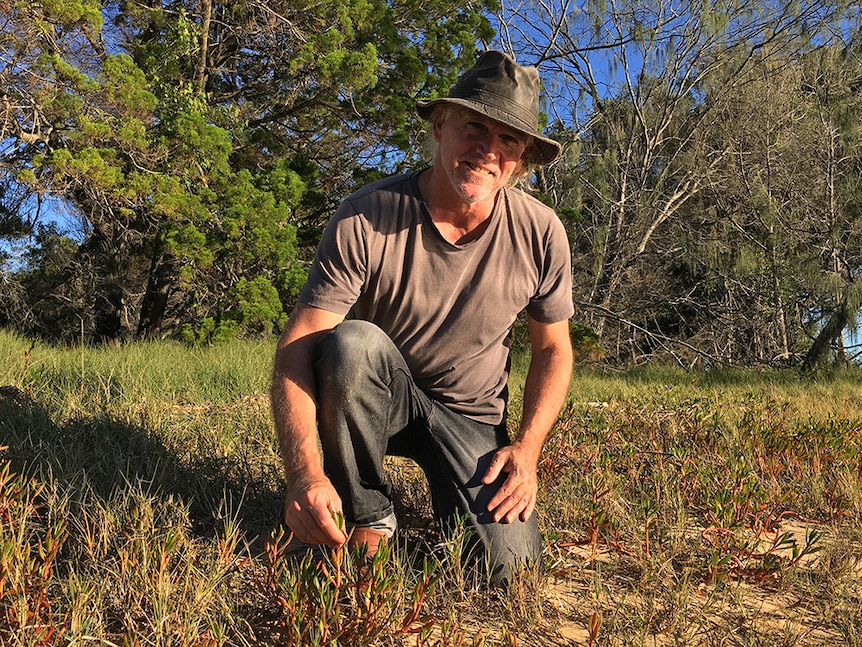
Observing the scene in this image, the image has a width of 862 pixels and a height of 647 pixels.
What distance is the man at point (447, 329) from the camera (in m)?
2.60

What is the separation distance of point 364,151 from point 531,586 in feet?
39.3

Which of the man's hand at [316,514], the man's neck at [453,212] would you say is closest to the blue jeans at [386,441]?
the man's hand at [316,514]

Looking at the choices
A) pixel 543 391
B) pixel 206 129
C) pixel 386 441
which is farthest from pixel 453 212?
pixel 206 129

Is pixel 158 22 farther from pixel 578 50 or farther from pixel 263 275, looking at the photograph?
pixel 578 50

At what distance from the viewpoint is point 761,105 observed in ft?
49.1

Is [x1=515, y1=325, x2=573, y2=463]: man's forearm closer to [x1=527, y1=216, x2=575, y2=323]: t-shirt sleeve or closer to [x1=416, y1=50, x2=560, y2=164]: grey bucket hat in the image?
[x1=527, y1=216, x2=575, y2=323]: t-shirt sleeve

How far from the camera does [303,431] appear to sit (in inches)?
94.0

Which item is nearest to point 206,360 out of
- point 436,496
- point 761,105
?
point 436,496

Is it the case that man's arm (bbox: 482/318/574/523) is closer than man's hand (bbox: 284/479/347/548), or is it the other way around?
man's hand (bbox: 284/479/347/548)

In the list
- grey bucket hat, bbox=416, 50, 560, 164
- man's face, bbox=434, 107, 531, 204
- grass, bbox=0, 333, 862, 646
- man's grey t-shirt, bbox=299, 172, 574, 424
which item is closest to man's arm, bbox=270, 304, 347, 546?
grass, bbox=0, 333, 862, 646

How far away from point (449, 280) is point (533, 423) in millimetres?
623

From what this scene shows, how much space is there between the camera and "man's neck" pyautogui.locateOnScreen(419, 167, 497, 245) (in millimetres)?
2918

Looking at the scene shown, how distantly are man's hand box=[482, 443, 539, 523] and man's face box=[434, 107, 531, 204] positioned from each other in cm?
93

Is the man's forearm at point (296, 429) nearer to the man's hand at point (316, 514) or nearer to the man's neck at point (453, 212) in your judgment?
the man's hand at point (316, 514)
